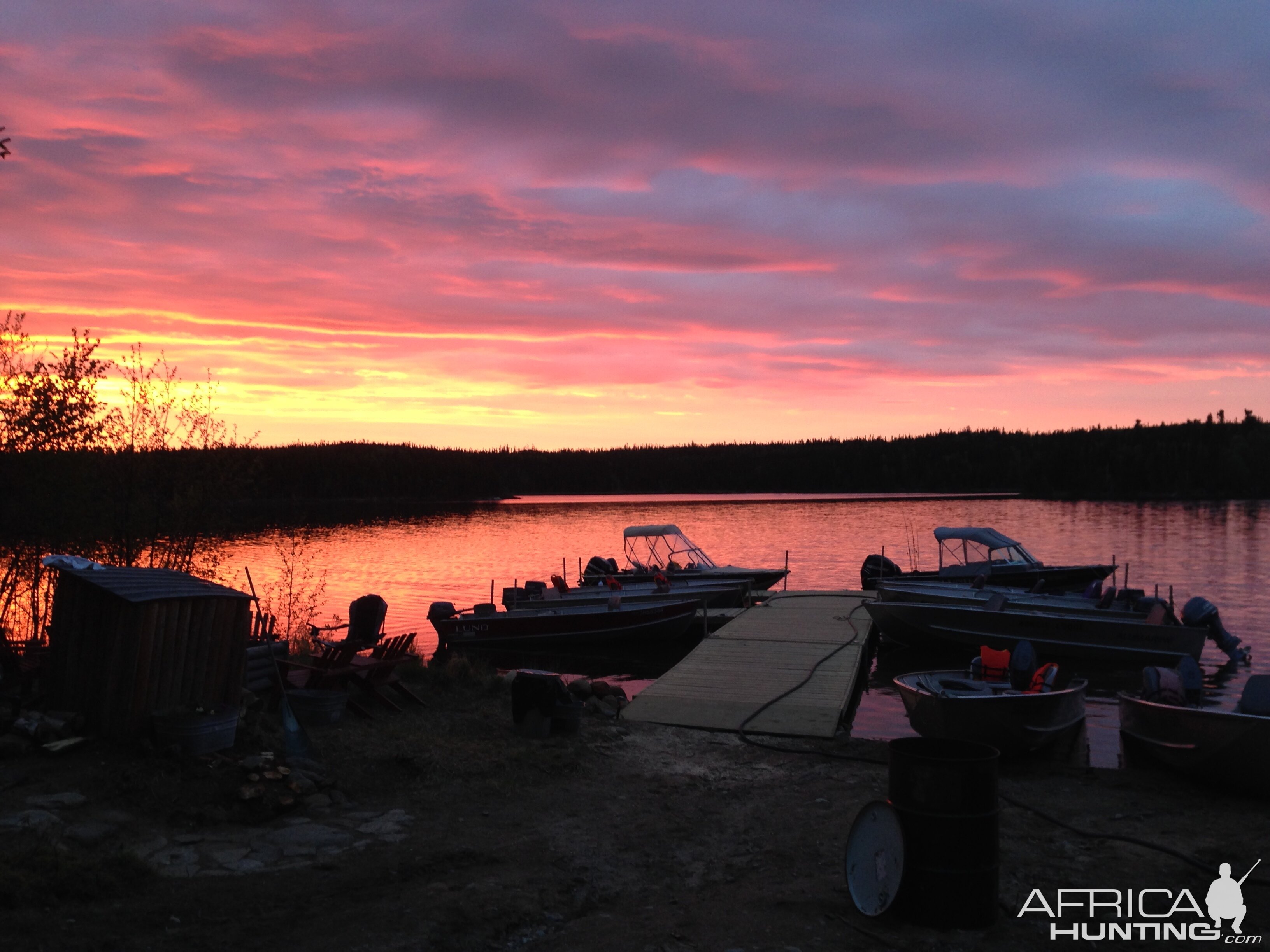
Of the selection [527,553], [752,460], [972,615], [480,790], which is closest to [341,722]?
[480,790]

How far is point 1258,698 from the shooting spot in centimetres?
916

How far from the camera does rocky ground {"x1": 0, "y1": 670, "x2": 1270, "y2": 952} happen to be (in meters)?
5.39

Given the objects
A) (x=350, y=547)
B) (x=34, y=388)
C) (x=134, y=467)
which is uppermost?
(x=34, y=388)

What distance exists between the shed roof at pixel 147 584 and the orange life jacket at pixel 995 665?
343 inches

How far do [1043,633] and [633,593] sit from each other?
9483mm

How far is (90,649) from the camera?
8.05m

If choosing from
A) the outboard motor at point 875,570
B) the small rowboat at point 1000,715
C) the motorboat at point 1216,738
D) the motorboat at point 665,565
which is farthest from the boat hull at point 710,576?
the motorboat at point 1216,738

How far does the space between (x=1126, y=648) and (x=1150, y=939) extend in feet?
49.1

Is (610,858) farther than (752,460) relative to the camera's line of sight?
No

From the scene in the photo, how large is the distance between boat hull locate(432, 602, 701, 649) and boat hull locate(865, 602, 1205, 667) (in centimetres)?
474

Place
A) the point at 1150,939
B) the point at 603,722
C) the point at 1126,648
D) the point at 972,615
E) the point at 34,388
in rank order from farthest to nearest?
the point at 972,615 → the point at 1126,648 → the point at 34,388 → the point at 603,722 → the point at 1150,939

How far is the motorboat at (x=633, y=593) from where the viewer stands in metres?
23.2

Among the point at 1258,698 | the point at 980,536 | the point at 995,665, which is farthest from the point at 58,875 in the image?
the point at 980,536

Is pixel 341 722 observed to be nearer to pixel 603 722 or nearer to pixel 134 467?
Result: pixel 603 722
